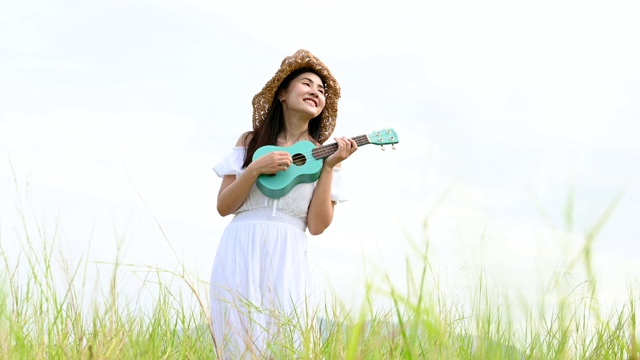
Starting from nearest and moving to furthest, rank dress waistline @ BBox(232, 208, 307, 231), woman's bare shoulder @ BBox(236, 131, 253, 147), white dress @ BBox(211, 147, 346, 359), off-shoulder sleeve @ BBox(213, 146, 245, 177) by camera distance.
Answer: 1. white dress @ BBox(211, 147, 346, 359)
2. dress waistline @ BBox(232, 208, 307, 231)
3. off-shoulder sleeve @ BBox(213, 146, 245, 177)
4. woman's bare shoulder @ BBox(236, 131, 253, 147)

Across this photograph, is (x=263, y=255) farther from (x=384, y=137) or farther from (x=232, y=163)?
(x=384, y=137)

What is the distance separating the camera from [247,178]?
3998 millimetres

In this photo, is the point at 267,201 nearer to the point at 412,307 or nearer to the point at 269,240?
the point at 269,240

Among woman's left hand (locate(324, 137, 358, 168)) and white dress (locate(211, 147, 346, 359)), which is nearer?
white dress (locate(211, 147, 346, 359))

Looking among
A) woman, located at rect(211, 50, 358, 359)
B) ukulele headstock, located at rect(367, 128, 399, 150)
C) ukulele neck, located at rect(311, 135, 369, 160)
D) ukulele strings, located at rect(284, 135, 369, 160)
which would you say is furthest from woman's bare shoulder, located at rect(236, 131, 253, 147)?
ukulele headstock, located at rect(367, 128, 399, 150)

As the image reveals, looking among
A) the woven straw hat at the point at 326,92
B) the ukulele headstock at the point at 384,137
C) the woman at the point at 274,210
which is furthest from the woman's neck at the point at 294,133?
the ukulele headstock at the point at 384,137

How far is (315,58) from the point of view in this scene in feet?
14.8

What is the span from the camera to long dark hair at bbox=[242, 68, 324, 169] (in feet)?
14.4

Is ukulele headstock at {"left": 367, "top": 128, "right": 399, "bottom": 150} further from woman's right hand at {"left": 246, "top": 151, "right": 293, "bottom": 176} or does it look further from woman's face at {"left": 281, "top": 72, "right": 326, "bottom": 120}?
woman's right hand at {"left": 246, "top": 151, "right": 293, "bottom": 176}

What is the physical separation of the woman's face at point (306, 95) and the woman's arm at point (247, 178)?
1.19 ft

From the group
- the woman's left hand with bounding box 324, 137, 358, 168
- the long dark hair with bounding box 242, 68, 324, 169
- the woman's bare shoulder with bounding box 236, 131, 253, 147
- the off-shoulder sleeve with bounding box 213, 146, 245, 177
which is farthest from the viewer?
the woman's bare shoulder with bounding box 236, 131, 253, 147

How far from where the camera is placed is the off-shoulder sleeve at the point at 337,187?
4215mm

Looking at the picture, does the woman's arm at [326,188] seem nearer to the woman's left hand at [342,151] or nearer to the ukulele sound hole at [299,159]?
the woman's left hand at [342,151]

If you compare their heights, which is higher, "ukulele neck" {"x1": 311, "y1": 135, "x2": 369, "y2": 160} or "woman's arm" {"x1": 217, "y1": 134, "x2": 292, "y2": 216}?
"ukulele neck" {"x1": 311, "y1": 135, "x2": 369, "y2": 160}
